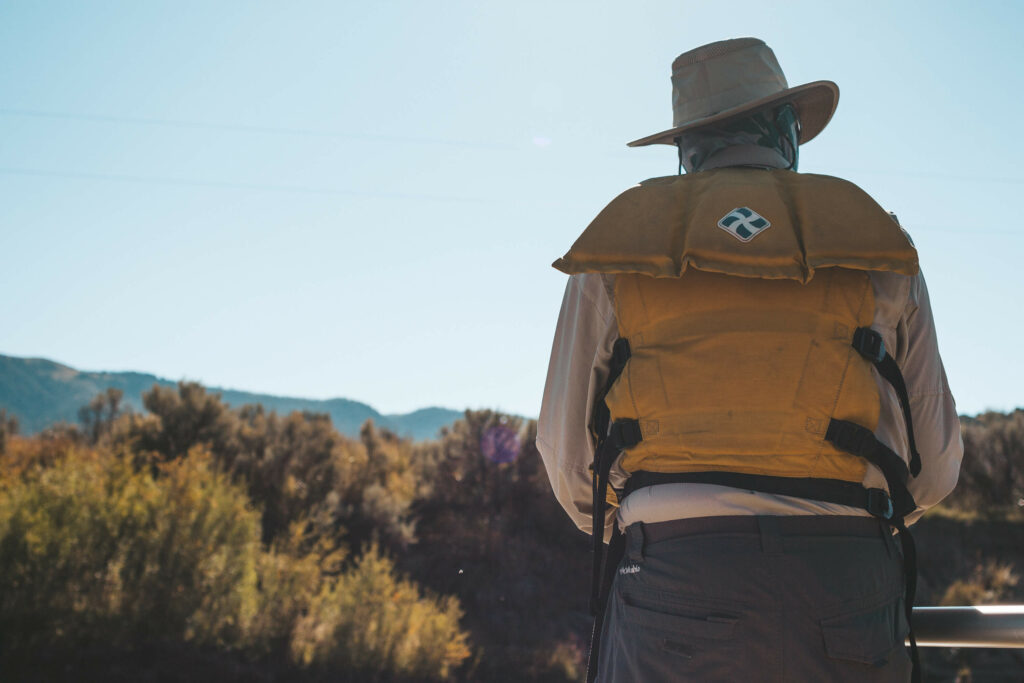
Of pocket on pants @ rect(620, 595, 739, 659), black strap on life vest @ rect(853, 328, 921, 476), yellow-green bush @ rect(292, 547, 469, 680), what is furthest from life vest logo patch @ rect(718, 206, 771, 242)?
yellow-green bush @ rect(292, 547, 469, 680)

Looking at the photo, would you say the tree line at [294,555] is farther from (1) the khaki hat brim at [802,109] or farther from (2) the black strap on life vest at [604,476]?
(1) the khaki hat brim at [802,109]

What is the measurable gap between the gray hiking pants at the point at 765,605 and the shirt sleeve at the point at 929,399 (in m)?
0.31

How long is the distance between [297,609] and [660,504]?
10822 mm

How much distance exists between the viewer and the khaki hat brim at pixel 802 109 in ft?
6.33

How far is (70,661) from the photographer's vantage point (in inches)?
349

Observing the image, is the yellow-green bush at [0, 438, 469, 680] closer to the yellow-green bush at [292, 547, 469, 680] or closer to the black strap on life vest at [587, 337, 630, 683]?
the yellow-green bush at [292, 547, 469, 680]

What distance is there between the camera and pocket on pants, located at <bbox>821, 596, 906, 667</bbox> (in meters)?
1.37

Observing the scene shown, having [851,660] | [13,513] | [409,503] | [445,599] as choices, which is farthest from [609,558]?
[409,503]

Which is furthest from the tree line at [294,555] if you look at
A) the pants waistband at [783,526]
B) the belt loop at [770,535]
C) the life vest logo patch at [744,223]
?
the life vest logo patch at [744,223]

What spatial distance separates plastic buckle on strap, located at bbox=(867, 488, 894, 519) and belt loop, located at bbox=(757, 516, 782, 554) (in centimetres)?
22

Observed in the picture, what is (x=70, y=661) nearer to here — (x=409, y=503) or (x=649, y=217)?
(x=649, y=217)

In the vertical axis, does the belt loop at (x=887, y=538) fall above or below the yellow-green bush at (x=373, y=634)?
above

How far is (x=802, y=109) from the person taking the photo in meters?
2.21

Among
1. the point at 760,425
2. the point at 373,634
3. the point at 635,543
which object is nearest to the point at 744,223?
the point at 760,425
